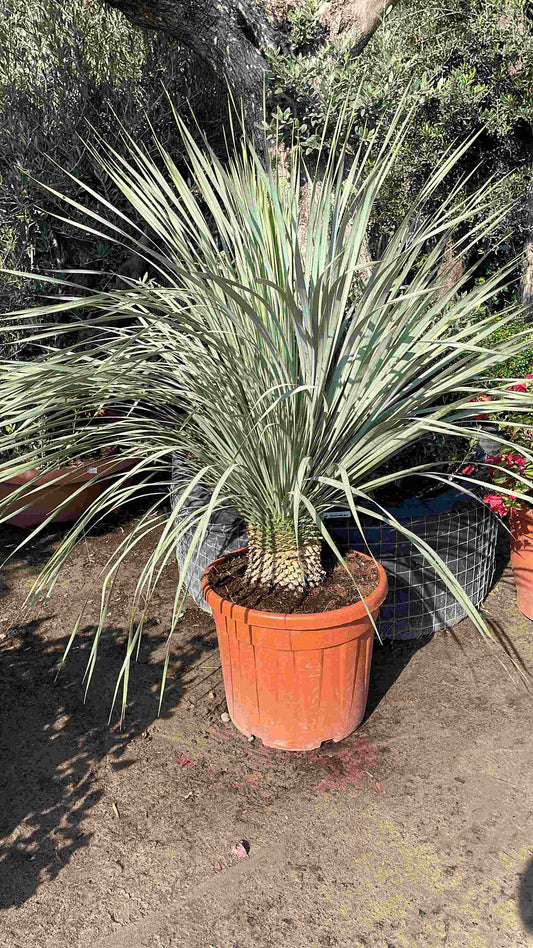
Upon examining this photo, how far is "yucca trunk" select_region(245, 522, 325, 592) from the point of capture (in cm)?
198

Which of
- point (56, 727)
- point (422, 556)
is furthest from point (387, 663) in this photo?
point (56, 727)

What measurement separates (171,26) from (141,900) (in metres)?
3.23

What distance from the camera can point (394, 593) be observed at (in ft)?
8.20

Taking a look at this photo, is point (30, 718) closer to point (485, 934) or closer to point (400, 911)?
point (400, 911)

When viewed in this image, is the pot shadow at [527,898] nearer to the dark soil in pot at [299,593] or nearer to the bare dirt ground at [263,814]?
the bare dirt ground at [263,814]

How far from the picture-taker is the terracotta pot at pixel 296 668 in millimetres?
1852

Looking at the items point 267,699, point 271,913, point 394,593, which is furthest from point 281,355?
point 271,913

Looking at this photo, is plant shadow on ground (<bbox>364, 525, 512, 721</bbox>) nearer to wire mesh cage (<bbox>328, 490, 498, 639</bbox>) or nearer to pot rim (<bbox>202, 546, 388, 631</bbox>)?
wire mesh cage (<bbox>328, 490, 498, 639</bbox>)

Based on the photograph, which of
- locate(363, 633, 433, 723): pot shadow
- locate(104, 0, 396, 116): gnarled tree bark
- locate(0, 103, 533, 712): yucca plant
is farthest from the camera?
locate(104, 0, 396, 116): gnarled tree bark

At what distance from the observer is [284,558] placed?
6.59 ft

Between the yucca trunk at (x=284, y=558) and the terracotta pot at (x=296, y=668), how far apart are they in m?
0.17

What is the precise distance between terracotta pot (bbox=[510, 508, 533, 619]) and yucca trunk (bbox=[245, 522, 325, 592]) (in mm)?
899

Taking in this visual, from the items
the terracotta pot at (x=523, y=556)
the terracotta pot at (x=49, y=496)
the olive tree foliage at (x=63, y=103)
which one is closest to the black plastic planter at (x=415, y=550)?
the terracotta pot at (x=523, y=556)

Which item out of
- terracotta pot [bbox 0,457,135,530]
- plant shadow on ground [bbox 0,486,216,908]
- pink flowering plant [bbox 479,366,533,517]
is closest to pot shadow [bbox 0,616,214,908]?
plant shadow on ground [bbox 0,486,216,908]
